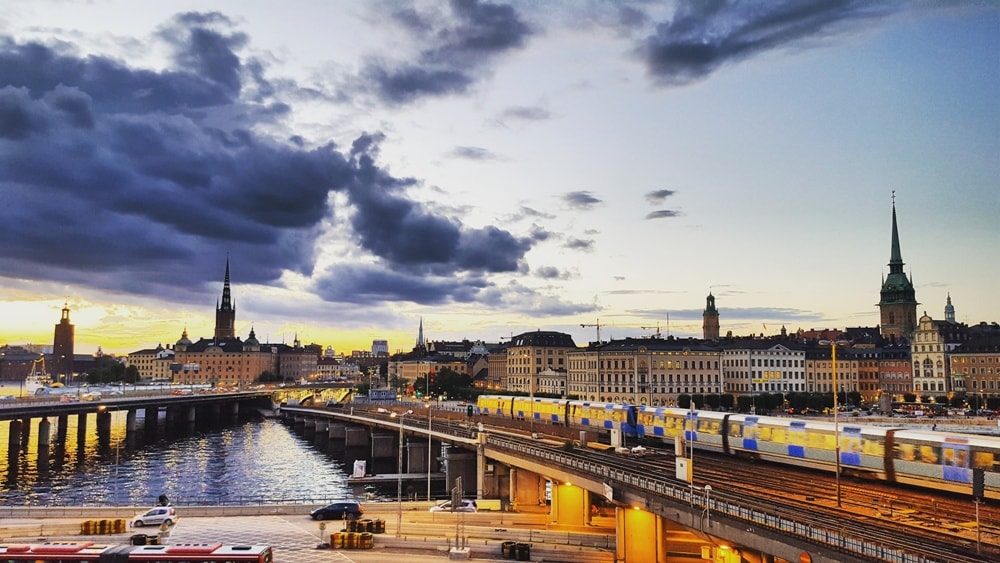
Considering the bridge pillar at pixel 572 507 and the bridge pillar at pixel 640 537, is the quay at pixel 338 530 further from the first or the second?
the bridge pillar at pixel 572 507

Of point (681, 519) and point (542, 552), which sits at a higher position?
point (681, 519)

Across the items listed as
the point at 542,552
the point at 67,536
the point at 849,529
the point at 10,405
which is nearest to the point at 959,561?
the point at 849,529

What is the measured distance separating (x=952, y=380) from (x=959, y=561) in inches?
7138

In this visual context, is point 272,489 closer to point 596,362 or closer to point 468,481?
point 468,481

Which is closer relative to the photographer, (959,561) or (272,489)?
(959,561)

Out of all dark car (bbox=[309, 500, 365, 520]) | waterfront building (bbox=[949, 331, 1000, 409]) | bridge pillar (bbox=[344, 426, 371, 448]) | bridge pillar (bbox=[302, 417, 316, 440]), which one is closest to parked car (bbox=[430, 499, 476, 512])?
dark car (bbox=[309, 500, 365, 520])

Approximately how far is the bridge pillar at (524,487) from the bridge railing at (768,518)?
18.3 metres

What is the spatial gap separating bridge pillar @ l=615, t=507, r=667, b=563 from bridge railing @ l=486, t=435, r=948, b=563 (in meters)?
2.25

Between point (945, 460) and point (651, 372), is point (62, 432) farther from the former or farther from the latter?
point (945, 460)

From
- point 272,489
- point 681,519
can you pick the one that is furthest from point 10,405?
point 681,519

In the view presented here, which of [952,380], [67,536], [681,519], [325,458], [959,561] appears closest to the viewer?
[959,561]

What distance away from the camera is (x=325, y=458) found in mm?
133625

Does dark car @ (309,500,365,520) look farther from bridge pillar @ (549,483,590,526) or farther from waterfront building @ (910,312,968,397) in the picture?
waterfront building @ (910,312,968,397)

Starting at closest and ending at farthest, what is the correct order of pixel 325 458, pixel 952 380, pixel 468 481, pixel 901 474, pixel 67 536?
1. pixel 901 474
2. pixel 67 536
3. pixel 468 481
4. pixel 325 458
5. pixel 952 380
